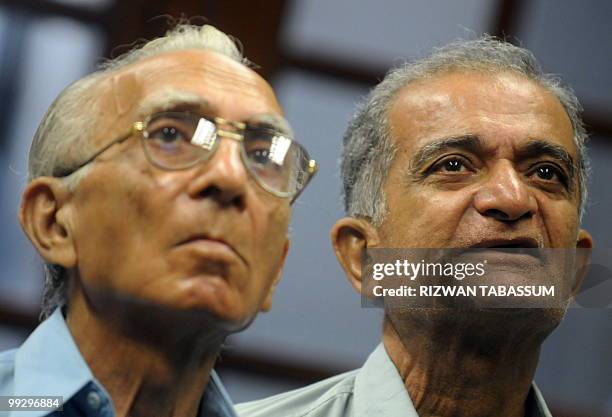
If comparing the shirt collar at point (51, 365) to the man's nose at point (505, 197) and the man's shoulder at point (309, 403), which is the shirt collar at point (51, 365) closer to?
the man's shoulder at point (309, 403)

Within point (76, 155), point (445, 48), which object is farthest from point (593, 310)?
point (76, 155)

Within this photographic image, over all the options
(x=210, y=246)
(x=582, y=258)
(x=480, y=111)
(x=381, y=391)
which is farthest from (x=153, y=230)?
(x=582, y=258)

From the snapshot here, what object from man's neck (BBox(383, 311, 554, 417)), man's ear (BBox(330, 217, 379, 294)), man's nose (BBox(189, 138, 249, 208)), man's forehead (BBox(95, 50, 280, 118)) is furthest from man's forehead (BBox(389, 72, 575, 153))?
man's nose (BBox(189, 138, 249, 208))

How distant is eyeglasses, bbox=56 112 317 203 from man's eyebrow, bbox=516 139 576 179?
446 millimetres

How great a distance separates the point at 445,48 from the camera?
6.86ft

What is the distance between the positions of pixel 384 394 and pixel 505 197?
0.31 meters

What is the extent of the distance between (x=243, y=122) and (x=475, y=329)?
0.48 metres

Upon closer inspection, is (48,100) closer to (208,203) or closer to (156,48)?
(156,48)

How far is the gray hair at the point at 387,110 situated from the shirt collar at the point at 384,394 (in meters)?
0.21

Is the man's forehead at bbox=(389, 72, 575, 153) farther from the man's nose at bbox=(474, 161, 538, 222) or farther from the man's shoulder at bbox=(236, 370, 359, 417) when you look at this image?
the man's shoulder at bbox=(236, 370, 359, 417)

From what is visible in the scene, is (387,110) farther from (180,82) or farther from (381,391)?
(180,82)

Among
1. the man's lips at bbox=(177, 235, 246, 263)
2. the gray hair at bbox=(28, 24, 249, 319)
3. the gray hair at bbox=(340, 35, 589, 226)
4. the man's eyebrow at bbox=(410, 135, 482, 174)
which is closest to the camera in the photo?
the man's lips at bbox=(177, 235, 246, 263)

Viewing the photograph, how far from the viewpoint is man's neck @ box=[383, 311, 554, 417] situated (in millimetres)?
1819

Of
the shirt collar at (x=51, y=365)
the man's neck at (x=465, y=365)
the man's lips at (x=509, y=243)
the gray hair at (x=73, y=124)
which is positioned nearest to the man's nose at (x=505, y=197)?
the man's lips at (x=509, y=243)
